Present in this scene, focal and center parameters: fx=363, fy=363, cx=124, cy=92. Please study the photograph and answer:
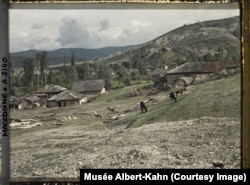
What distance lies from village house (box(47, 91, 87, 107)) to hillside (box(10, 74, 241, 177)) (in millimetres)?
65

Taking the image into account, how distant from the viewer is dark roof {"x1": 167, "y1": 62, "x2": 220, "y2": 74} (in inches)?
160

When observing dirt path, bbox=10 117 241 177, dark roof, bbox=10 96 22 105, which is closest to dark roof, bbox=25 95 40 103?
dark roof, bbox=10 96 22 105

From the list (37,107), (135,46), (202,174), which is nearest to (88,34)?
(135,46)

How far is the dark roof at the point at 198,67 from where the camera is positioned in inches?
160

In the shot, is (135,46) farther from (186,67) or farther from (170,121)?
(170,121)

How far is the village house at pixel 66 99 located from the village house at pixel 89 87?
0.18 ft

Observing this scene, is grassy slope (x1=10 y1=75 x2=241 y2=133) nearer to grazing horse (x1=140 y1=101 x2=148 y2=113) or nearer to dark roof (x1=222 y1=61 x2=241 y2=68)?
grazing horse (x1=140 y1=101 x2=148 y2=113)

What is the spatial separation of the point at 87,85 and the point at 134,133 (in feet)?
2.46

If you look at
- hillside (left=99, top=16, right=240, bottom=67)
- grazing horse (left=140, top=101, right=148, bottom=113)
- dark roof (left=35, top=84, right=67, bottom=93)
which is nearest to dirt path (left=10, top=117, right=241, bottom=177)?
grazing horse (left=140, top=101, right=148, bottom=113)

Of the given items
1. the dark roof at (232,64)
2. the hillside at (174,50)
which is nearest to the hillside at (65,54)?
the hillside at (174,50)

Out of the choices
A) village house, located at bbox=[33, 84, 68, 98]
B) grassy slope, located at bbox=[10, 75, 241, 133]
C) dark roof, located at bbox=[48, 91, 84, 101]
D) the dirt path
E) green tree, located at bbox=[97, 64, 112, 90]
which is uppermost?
green tree, located at bbox=[97, 64, 112, 90]

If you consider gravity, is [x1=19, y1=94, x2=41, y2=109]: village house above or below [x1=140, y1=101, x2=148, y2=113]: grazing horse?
above

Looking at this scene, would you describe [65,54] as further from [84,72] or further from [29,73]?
[29,73]
